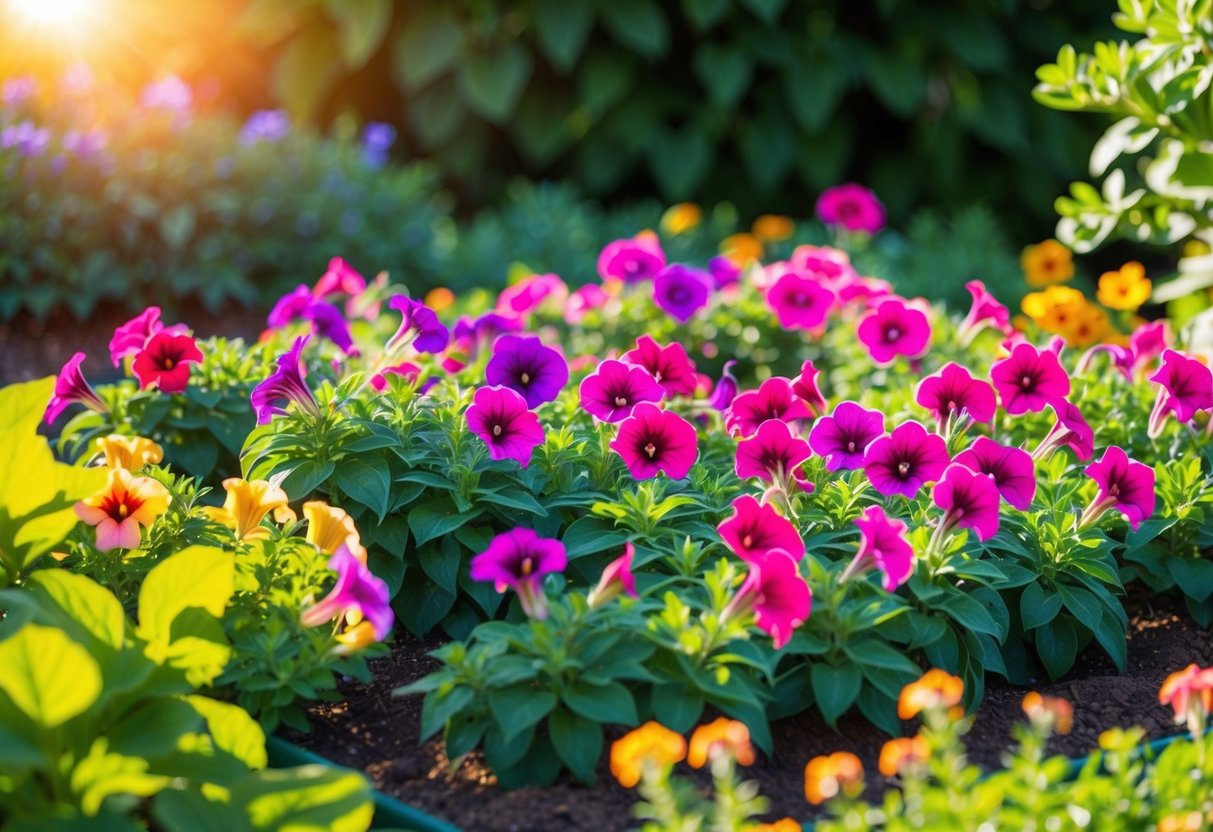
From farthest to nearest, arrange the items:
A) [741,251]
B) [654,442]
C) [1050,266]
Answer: [741,251] < [1050,266] < [654,442]

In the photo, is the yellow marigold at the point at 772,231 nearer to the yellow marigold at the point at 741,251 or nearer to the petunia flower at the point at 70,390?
the yellow marigold at the point at 741,251

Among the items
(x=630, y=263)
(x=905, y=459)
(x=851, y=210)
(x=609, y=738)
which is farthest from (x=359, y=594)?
(x=851, y=210)

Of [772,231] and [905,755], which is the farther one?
[772,231]

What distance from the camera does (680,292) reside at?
3973 mm

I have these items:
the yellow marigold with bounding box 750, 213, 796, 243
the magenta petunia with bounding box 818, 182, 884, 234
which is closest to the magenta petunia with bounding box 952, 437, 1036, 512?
the magenta petunia with bounding box 818, 182, 884, 234

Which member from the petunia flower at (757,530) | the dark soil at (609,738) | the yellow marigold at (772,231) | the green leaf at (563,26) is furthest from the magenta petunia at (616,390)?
the green leaf at (563,26)

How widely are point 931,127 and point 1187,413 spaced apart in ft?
16.6

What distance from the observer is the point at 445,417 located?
290 cm

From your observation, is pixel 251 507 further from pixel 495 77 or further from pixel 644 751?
pixel 495 77

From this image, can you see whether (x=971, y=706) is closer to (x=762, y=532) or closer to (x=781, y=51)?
(x=762, y=532)

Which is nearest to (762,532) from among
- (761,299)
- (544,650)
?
(544,650)

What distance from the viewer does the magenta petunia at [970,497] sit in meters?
2.40

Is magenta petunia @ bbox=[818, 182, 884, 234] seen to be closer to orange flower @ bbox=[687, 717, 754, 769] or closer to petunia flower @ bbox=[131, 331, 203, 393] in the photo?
petunia flower @ bbox=[131, 331, 203, 393]

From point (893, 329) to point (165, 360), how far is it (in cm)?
177
